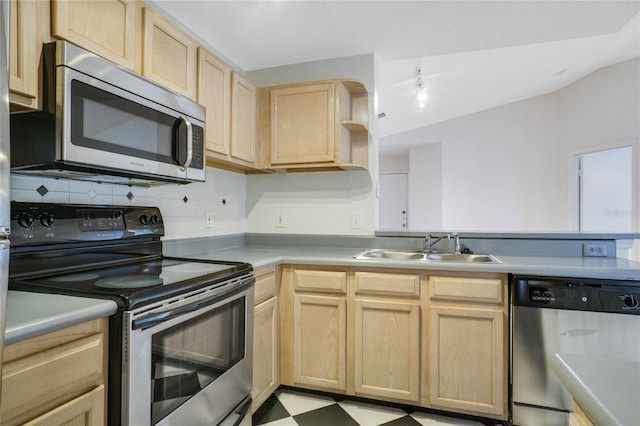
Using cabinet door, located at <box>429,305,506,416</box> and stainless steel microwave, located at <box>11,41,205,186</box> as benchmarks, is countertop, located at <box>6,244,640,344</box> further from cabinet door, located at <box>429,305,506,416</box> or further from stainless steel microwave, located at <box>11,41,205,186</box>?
stainless steel microwave, located at <box>11,41,205,186</box>

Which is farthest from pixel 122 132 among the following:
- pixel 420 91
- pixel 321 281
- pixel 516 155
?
pixel 516 155

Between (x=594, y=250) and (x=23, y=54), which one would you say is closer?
(x=23, y=54)

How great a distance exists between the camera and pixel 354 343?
6.32 feet

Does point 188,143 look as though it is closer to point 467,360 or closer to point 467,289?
point 467,289

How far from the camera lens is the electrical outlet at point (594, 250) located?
200 centimetres

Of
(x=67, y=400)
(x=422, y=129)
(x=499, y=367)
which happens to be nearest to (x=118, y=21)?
(x=67, y=400)

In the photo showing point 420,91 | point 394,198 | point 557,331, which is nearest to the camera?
point 557,331

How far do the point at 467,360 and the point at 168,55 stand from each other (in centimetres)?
209

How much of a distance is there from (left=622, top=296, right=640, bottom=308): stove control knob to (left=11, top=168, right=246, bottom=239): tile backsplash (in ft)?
7.42

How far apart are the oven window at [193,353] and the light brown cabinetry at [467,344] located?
0.98 m

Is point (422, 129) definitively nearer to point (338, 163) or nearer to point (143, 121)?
point (338, 163)

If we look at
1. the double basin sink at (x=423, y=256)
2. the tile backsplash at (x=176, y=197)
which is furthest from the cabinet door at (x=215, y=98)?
the double basin sink at (x=423, y=256)

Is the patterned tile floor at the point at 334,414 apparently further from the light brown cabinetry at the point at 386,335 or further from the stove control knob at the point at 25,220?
the stove control knob at the point at 25,220

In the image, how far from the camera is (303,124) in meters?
2.35
